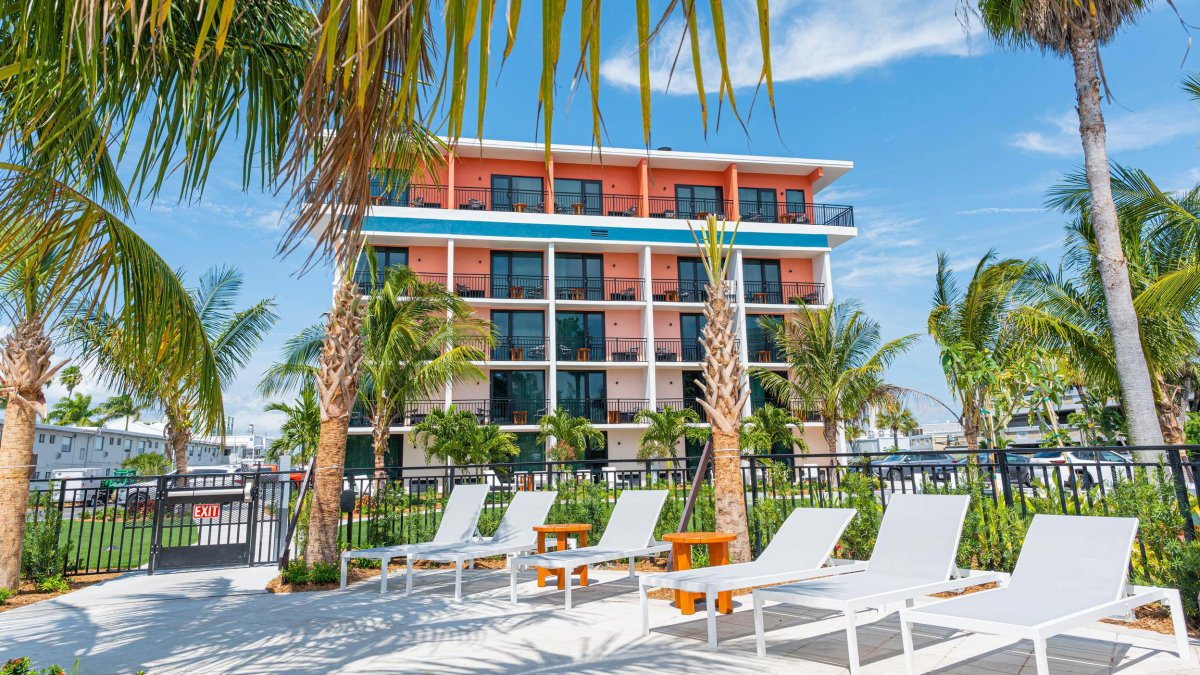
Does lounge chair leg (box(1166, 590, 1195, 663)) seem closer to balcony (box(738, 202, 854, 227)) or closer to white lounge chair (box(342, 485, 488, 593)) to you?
white lounge chair (box(342, 485, 488, 593))

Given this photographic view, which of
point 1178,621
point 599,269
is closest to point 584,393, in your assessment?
point 599,269

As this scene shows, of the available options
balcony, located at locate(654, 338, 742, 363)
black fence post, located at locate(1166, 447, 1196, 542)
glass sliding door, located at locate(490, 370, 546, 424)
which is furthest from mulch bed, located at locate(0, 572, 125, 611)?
balcony, located at locate(654, 338, 742, 363)

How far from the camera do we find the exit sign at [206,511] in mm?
8922

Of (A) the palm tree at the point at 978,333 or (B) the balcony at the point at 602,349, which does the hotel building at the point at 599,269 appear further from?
(A) the palm tree at the point at 978,333

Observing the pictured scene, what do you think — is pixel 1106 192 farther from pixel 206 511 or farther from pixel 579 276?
pixel 579 276

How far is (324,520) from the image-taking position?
7.94m

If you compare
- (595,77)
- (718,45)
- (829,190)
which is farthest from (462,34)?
(829,190)

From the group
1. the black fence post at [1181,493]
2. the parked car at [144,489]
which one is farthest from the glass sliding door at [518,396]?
the black fence post at [1181,493]

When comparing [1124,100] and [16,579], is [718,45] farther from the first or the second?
[16,579]

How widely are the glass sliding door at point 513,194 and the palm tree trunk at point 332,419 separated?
776 inches

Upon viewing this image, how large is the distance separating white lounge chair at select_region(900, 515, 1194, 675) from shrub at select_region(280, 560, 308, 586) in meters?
6.19

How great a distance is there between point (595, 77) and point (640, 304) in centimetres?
2581

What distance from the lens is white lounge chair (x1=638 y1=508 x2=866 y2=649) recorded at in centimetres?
473

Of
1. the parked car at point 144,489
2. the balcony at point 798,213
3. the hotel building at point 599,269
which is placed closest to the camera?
the parked car at point 144,489
